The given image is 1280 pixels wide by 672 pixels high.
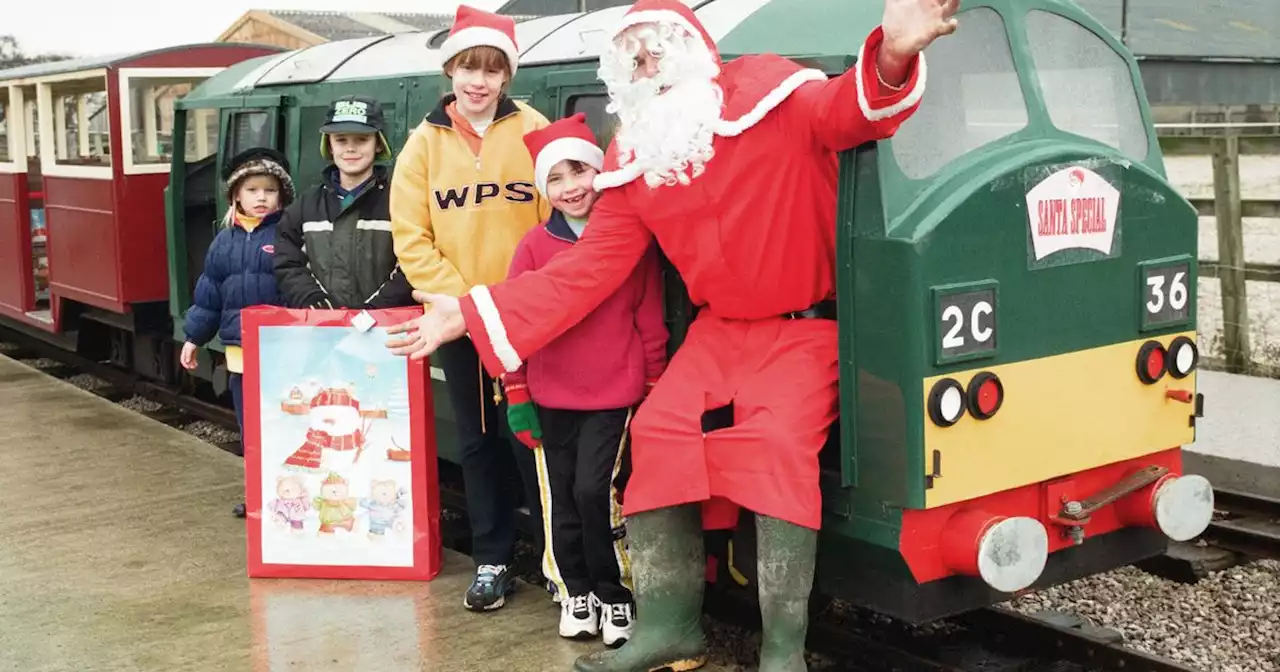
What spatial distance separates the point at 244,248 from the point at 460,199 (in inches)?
60.2

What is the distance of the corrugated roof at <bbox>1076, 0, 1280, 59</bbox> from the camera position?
1927cm

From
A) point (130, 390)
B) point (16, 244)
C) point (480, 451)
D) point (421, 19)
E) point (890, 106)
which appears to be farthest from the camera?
point (421, 19)

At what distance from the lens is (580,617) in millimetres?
4801

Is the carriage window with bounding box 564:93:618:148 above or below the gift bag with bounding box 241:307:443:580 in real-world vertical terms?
above

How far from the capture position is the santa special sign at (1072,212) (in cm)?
423

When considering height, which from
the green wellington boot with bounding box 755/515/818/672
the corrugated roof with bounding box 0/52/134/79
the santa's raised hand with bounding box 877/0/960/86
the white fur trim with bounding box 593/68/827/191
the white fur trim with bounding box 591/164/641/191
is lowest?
the green wellington boot with bounding box 755/515/818/672

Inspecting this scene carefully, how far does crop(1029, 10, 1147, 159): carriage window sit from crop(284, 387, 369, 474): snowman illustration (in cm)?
273

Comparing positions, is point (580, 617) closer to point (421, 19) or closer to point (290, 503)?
point (290, 503)

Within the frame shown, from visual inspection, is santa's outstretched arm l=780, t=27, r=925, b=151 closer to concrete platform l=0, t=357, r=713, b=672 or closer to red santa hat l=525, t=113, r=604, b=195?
red santa hat l=525, t=113, r=604, b=195

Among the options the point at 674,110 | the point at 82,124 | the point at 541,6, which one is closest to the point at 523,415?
the point at 674,110

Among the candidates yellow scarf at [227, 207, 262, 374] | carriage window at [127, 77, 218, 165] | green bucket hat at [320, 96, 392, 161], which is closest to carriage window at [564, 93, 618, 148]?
green bucket hat at [320, 96, 392, 161]

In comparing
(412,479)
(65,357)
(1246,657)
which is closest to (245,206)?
(412,479)

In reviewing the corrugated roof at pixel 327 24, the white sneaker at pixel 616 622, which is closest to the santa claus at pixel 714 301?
the white sneaker at pixel 616 622

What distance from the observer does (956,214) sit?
13.2 feet
